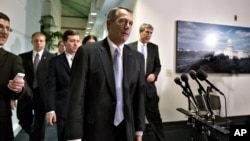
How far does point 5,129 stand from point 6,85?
316 millimetres

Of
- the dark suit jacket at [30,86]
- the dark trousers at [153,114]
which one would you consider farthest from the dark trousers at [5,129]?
the dark trousers at [153,114]

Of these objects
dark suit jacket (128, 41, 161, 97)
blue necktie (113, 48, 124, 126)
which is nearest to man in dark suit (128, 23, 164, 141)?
dark suit jacket (128, 41, 161, 97)

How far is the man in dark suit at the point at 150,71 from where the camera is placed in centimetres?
338

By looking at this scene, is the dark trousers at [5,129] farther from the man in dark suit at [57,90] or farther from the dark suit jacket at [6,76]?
the man in dark suit at [57,90]

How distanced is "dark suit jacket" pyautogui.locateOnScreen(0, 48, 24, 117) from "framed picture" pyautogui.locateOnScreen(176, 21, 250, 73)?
3283 millimetres

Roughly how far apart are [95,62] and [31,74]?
1.88 m

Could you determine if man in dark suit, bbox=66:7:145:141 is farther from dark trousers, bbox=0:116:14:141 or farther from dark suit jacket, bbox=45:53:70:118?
dark suit jacket, bbox=45:53:70:118

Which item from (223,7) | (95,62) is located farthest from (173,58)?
(95,62)

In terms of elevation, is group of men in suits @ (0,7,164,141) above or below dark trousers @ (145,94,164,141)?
above

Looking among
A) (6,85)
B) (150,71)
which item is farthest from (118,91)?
(150,71)

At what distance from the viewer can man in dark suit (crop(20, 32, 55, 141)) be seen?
9.20 feet

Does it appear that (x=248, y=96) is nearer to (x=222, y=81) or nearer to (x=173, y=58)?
(x=222, y=81)

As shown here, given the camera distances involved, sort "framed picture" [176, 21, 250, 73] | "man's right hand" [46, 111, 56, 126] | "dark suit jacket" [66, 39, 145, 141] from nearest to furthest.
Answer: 1. "dark suit jacket" [66, 39, 145, 141]
2. "man's right hand" [46, 111, 56, 126]
3. "framed picture" [176, 21, 250, 73]

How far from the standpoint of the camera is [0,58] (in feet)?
5.24
